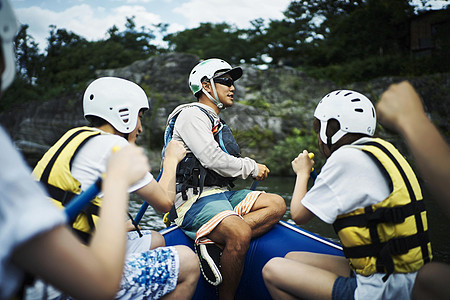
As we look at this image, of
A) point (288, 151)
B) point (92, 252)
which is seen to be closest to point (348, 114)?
point (92, 252)

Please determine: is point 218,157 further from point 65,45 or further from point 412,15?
point 65,45

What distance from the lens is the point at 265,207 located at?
121 inches

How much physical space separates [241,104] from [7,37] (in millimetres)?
14376

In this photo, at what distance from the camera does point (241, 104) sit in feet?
49.9

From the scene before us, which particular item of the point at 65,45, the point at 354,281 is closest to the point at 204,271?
the point at 354,281

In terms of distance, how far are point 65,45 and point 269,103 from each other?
22072 mm

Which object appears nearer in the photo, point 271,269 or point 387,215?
point 387,215

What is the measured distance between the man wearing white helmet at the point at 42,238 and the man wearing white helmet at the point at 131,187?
0.55 metres

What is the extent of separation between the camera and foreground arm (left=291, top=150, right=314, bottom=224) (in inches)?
84.2

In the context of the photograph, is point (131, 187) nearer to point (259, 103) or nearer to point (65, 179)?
point (65, 179)

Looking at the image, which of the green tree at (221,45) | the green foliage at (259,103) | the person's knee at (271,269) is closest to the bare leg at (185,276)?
the person's knee at (271,269)

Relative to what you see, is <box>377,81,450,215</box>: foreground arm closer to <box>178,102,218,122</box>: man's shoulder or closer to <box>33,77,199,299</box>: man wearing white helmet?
<box>33,77,199,299</box>: man wearing white helmet

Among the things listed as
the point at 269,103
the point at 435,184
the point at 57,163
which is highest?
the point at 57,163

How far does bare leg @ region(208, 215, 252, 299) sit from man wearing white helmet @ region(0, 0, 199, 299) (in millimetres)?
1732
